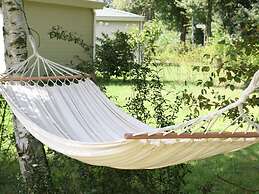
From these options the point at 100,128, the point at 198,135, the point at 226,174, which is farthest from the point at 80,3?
the point at 198,135

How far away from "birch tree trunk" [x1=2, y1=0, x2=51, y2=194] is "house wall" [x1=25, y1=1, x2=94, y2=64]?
483 cm

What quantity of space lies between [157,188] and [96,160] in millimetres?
1156

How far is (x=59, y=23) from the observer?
9.85m

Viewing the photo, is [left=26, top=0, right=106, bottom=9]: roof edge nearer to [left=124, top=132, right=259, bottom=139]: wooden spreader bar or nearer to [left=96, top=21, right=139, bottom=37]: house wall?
[left=96, top=21, right=139, bottom=37]: house wall

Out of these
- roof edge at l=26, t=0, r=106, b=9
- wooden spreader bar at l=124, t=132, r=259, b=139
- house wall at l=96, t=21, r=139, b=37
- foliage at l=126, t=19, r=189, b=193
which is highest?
roof edge at l=26, t=0, r=106, b=9

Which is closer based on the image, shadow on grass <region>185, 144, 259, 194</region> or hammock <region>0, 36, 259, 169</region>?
hammock <region>0, 36, 259, 169</region>

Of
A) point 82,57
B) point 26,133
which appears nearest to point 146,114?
point 26,133

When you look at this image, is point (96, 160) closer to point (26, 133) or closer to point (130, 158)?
point (130, 158)

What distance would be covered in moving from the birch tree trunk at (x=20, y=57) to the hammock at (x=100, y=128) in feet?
0.41

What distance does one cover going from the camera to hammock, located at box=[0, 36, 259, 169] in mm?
2094

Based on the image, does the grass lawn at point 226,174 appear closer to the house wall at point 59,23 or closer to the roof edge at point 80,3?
the house wall at point 59,23

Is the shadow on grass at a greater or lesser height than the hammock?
lesser

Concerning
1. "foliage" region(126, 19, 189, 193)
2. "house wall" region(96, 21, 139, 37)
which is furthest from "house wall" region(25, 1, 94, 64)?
"house wall" region(96, 21, 139, 37)

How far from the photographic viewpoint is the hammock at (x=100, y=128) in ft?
6.87
